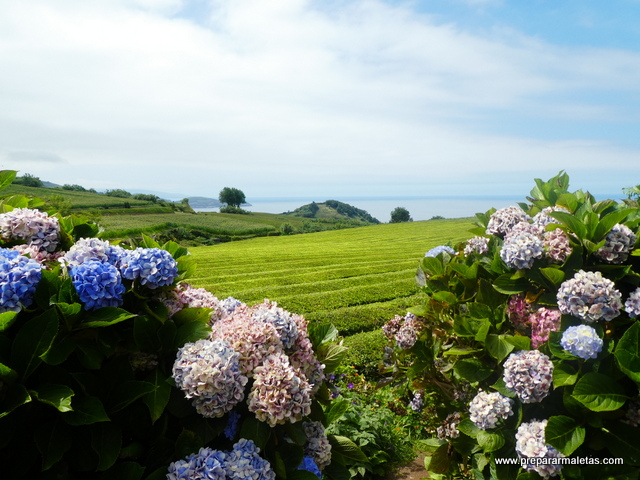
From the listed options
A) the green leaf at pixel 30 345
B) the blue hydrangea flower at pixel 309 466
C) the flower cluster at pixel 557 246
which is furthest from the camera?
the flower cluster at pixel 557 246

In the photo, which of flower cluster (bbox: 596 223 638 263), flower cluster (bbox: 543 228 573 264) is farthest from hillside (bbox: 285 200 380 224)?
flower cluster (bbox: 596 223 638 263)

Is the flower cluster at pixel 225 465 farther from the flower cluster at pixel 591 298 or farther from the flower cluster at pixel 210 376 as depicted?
the flower cluster at pixel 591 298

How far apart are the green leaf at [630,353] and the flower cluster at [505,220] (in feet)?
3.79

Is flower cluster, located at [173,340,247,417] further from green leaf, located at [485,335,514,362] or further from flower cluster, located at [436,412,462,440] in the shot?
flower cluster, located at [436,412,462,440]

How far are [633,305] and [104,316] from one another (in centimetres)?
282

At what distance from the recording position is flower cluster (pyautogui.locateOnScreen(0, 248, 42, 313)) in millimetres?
1764

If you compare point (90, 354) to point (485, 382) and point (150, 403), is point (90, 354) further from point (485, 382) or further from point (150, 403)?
point (485, 382)

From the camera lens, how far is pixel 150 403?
187 centimetres

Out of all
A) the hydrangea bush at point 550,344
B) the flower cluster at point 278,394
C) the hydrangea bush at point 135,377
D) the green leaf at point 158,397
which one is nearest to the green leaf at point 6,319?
the hydrangea bush at point 135,377

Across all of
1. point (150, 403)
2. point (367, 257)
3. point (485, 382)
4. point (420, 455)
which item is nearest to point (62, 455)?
point (150, 403)

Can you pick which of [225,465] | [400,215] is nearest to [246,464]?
[225,465]

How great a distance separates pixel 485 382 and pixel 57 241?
2.94 meters

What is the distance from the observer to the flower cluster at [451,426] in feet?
10.8

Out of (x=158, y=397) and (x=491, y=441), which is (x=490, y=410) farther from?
(x=158, y=397)
